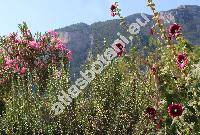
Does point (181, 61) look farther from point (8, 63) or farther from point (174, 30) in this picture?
point (8, 63)

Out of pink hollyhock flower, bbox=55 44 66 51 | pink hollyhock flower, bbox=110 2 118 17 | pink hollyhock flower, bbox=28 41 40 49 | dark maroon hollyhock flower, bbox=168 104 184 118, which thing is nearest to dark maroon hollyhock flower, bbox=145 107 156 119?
dark maroon hollyhock flower, bbox=168 104 184 118

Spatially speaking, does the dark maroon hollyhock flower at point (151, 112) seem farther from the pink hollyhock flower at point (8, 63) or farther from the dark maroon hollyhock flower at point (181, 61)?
the pink hollyhock flower at point (8, 63)

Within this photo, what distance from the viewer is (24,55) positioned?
38.8 ft

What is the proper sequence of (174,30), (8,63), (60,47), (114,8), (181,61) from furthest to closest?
(60,47), (8,63), (114,8), (174,30), (181,61)

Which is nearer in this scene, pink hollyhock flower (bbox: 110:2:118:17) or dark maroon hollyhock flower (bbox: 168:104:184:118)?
dark maroon hollyhock flower (bbox: 168:104:184:118)

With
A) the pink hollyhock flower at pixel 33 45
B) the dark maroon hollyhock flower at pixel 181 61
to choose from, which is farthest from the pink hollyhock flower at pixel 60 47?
the dark maroon hollyhock flower at pixel 181 61

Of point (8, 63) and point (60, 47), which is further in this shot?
point (60, 47)

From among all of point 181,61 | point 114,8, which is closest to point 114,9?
point 114,8

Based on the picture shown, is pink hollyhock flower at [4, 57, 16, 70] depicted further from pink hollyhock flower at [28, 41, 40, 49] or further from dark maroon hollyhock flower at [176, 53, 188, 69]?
dark maroon hollyhock flower at [176, 53, 188, 69]

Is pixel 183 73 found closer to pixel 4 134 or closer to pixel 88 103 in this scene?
pixel 88 103

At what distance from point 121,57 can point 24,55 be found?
5155mm

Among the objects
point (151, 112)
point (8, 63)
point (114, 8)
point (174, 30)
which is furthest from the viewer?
point (8, 63)

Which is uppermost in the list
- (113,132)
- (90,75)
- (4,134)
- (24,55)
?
(24,55)

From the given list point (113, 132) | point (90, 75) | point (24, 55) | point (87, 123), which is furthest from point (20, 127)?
point (24, 55)
